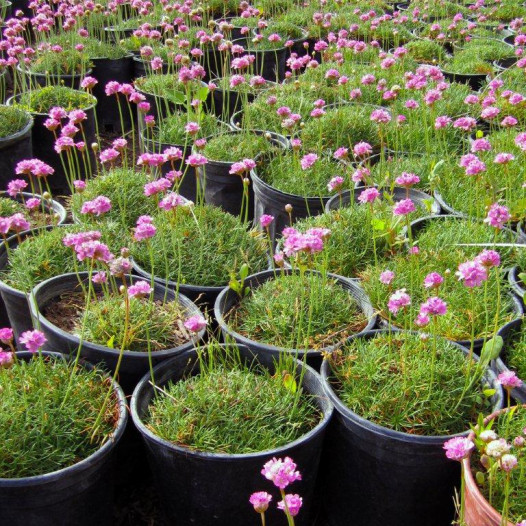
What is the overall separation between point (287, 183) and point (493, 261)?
1724 mm

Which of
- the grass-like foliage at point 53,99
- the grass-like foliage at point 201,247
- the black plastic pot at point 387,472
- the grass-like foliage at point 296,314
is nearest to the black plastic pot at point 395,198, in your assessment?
the grass-like foliage at point 201,247

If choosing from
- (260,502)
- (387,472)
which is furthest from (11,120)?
(260,502)

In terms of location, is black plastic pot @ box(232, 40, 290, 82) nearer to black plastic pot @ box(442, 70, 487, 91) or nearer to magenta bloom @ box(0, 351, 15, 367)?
black plastic pot @ box(442, 70, 487, 91)

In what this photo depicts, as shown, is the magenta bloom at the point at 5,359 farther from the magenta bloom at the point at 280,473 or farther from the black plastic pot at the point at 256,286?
the magenta bloom at the point at 280,473

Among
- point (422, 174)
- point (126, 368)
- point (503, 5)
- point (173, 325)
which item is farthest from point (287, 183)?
point (503, 5)

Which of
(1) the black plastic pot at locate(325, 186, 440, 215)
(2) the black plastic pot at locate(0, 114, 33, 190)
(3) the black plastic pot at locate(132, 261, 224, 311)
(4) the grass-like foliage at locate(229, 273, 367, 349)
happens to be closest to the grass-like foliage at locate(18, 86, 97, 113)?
(2) the black plastic pot at locate(0, 114, 33, 190)

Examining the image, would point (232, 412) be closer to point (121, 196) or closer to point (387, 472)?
point (387, 472)

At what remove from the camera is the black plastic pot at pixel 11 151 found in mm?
3666

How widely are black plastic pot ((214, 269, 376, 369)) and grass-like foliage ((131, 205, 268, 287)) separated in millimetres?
127

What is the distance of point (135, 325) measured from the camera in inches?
86.4

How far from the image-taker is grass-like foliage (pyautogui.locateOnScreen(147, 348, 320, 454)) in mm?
1821

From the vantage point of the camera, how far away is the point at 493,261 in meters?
1.68

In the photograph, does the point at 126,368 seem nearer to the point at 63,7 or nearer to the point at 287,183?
the point at 287,183

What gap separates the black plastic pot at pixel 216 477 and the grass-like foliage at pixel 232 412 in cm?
4
